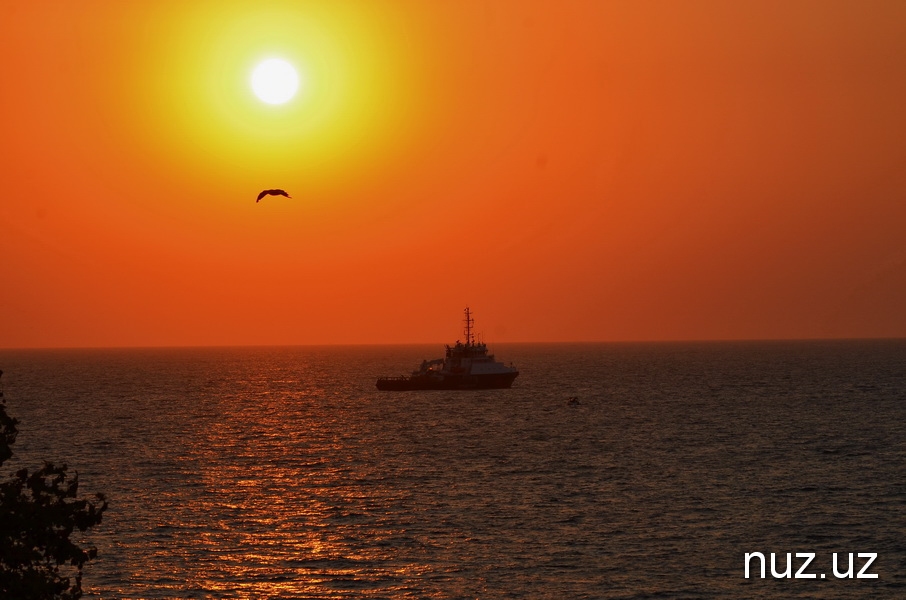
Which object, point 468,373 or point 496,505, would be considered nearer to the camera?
point 496,505

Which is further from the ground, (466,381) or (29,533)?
(466,381)

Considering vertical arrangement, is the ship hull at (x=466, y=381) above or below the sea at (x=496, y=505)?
above

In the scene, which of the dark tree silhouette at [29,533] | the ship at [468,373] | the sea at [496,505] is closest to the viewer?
the dark tree silhouette at [29,533]

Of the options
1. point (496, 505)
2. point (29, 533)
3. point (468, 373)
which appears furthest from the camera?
point (468, 373)

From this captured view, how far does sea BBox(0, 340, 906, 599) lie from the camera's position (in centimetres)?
4906

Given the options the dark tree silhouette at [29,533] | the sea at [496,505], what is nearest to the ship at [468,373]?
the sea at [496,505]

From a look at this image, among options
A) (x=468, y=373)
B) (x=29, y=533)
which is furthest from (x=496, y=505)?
(x=468, y=373)

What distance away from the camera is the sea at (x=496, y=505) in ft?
161

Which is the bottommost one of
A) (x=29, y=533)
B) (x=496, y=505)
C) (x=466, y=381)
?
(x=496, y=505)

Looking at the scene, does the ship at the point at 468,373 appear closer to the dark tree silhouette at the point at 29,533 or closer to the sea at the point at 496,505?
the sea at the point at 496,505

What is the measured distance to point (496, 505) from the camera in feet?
220

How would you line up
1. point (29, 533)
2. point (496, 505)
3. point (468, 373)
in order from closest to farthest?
1. point (29, 533)
2. point (496, 505)
3. point (468, 373)

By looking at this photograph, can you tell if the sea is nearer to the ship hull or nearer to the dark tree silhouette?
the dark tree silhouette

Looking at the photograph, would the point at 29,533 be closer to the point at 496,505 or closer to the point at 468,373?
the point at 496,505
